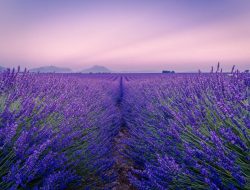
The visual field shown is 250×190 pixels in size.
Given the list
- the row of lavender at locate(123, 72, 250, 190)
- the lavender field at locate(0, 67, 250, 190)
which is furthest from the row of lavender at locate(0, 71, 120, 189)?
the row of lavender at locate(123, 72, 250, 190)

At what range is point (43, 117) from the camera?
219 centimetres

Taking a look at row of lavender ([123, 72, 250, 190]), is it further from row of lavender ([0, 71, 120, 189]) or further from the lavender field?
row of lavender ([0, 71, 120, 189])

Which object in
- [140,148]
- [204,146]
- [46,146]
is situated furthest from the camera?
[140,148]

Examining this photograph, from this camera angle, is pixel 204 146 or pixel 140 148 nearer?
pixel 204 146

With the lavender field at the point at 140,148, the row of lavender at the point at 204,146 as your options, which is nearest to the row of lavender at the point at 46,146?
the lavender field at the point at 140,148

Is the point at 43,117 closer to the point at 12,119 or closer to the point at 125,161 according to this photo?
the point at 12,119

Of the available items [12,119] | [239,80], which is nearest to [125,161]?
[239,80]

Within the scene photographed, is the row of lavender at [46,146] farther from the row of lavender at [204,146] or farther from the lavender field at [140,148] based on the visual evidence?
the row of lavender at [204,146]

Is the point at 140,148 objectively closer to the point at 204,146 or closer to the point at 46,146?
the point at 46,146

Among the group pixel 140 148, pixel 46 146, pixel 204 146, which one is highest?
pixel 204 146

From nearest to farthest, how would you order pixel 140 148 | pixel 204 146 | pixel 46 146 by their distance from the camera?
1. pixel 204 146
2. pixel 46 146
3. pixel 140 148

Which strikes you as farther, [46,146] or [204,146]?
[46,146]

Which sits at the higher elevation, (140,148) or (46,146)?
(46,146)

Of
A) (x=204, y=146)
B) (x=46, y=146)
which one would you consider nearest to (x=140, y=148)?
(x=46, y=146)
